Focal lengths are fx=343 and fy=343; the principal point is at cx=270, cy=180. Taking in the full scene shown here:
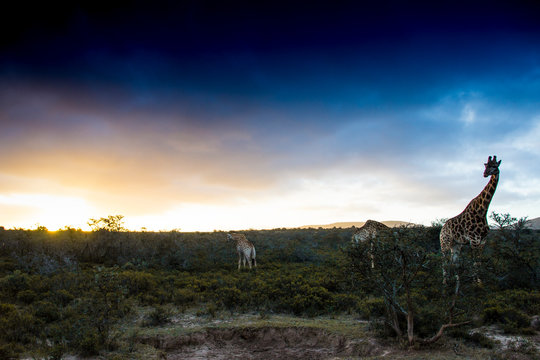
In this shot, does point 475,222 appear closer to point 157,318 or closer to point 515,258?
point 515,258

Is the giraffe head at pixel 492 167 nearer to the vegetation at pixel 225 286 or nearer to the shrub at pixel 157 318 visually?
the vegetation at pixel 225 286

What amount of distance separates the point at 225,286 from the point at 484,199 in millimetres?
10722

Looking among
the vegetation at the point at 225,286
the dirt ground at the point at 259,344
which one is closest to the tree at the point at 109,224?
the vegetation at the point at 225,286

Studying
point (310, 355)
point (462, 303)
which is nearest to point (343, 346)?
point (310, 355)

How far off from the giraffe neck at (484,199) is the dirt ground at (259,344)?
745 cm

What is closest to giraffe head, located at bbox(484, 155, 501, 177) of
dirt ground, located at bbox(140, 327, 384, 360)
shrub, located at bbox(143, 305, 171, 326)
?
dirt ground, located at bbox(140, 327, 384, 360)

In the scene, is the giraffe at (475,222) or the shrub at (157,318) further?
the giraffe at (475,222)

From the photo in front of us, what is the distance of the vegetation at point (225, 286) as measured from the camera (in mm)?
8039

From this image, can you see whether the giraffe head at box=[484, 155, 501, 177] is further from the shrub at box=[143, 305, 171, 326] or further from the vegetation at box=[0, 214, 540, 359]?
the shrub at box=[143, 305, 171, 326]

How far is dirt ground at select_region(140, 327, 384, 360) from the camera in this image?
8898mm

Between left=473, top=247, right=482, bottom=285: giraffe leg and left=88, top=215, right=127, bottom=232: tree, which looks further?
left=88, top=215, right=127, bottom=232: tree

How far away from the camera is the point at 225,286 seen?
47.0 ft

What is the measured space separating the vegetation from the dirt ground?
3.71 ft

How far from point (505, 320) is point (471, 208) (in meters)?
5.16
